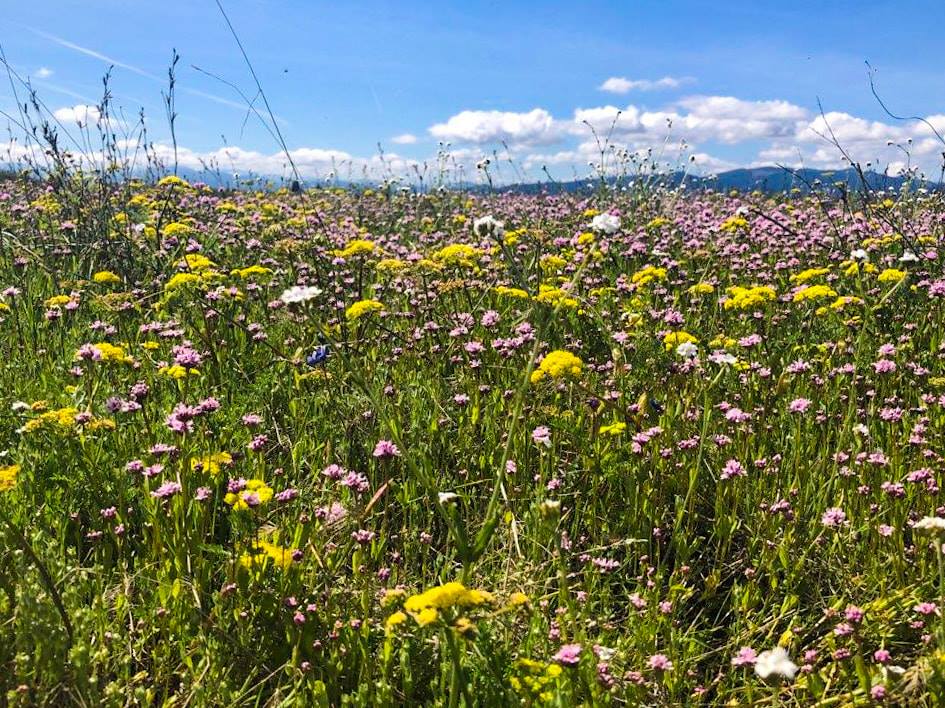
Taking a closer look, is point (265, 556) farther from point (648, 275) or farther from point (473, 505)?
point (648, 275)

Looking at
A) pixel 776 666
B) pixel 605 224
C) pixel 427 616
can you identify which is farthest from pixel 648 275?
pixel 427 616

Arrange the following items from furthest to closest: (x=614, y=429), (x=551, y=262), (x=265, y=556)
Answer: (x=551, y=262) → (x=614, y=429) → (x=265, y=556)

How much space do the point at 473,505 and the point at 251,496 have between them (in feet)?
4.17

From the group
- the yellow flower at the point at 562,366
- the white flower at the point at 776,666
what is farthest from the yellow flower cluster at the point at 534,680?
the yellow flower at the point at 562,366

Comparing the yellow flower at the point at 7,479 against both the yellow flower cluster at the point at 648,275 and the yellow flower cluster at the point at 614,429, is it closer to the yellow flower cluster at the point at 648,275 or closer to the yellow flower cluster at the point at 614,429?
the yellow flower cluster at the point at 614,429

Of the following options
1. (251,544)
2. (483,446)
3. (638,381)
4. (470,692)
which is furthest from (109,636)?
(638,381)

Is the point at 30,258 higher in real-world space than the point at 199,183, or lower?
lower

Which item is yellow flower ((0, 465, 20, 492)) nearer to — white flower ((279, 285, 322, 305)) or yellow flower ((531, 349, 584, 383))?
white flower ((279, 285, 322, 305))

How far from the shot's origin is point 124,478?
3.32 meters

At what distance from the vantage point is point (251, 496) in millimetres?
2658

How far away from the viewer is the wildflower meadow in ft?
7.58

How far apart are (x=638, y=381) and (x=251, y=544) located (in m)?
2.86

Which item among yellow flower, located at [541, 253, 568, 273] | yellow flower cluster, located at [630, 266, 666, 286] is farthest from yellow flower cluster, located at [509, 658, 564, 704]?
yellow flower, located at [541, 253, 568, 273]

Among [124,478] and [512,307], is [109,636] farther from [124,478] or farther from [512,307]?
[512,307]
